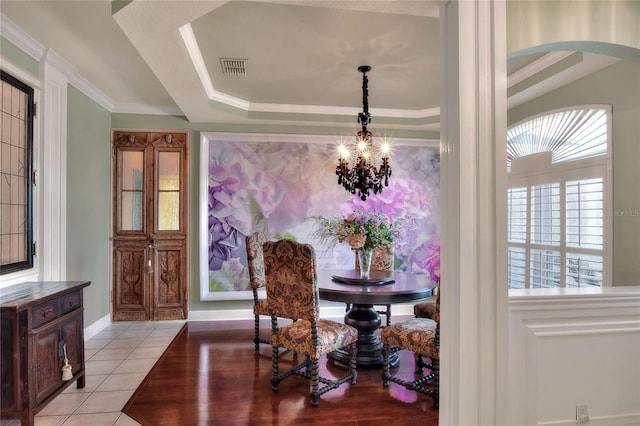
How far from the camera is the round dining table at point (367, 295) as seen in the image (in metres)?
2.81

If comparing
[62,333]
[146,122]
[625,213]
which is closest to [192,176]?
[146,122]

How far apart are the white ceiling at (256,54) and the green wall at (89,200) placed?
37 cm

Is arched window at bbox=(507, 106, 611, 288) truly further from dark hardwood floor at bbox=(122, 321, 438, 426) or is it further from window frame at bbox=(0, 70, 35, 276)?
window frame at bbox=(0, 70, 35, 276)

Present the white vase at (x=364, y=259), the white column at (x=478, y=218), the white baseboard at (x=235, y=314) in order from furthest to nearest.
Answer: the white baseboard at (x=235, y=314) → the white vase at (x=364, y=259) → the white column at (x=478, y=218)

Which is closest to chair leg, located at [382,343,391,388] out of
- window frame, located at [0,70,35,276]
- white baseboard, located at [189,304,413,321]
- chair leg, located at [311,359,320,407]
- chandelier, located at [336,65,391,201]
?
chair leg, located at [311,359,320,407]

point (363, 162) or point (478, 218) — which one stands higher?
point (363, 162)

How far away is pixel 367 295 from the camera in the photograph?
280cm

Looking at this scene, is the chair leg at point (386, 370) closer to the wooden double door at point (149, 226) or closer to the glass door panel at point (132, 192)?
the wooden double door at point (149, 226)

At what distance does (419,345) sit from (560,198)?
6.30 feet

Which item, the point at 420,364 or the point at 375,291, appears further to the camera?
the point at 420,364

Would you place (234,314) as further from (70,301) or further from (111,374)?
(70,301)

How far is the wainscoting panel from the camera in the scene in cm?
169

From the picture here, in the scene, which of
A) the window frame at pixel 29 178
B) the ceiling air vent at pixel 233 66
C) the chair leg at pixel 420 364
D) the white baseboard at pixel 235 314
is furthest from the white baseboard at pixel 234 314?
the ceiling air vent at pixel 233 66

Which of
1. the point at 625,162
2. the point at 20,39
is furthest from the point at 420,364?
the point at 20,39
